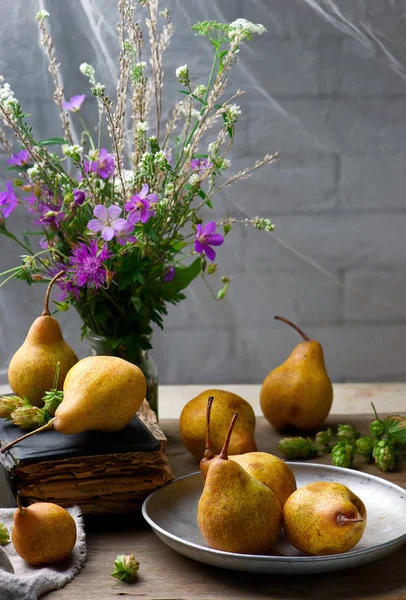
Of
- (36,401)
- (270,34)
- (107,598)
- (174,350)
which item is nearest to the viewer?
(107,598)

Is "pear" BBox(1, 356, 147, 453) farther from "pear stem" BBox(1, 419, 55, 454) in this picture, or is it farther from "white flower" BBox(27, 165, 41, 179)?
"white flower" BBox(27, 165, 41, 179)

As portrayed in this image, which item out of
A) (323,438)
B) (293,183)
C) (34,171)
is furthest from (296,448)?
(293,183)

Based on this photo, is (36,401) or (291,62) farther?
(291,62)

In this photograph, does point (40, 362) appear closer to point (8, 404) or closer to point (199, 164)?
point (8, 404)

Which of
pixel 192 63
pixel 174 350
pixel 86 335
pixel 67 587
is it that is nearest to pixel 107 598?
pixel 67 587

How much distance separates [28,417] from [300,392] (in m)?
0.37

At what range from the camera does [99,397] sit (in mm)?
792

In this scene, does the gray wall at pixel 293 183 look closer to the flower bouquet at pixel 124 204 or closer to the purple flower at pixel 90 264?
the flower bouquet at pixel 124 204

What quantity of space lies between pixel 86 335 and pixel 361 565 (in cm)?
44

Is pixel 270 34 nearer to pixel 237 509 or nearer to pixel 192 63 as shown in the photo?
pixel 192 63

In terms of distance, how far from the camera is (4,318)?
1.40 m

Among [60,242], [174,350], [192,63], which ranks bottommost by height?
[174,350]

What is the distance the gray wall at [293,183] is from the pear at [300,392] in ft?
1.18

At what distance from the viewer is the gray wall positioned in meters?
1.33
